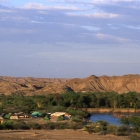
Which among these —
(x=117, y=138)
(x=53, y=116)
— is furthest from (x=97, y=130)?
(x=53, y=116)

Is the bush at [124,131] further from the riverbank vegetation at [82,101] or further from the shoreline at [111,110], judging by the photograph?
the riverbank vegetation at [82,101]

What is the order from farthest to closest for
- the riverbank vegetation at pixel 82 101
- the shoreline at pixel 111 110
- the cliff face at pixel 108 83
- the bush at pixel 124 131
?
the cliff face at pixel 108 83 < the riverbank vegetation at pixel 82 101 < the shoreline at pixel 111 110 < the bush at pixel 124 131

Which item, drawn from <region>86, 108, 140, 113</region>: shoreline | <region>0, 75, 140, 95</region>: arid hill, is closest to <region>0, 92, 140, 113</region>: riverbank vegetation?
<region>86, 108, 140, 113</region>: shoreline

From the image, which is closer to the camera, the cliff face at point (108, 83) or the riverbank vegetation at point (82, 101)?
the riverbank vegetation at point (82, 101)

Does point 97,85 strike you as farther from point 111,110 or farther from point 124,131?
point 124,131

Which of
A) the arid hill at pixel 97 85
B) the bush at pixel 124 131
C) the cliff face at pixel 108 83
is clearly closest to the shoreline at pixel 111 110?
the bush at pixel 124 131

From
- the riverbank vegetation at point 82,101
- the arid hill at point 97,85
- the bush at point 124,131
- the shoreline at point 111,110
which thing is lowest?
the bush at point 124,131

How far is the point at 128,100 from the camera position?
99.8 metres

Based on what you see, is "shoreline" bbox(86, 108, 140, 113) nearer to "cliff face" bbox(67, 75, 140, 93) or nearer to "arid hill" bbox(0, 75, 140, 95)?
"arid hill" bbox(0, 75, 140, 95)

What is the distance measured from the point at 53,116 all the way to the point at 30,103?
843 inches

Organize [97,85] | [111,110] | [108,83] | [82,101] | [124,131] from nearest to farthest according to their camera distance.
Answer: [124,131]
[111,110]
[82,101]
[97,85]
[108,83]

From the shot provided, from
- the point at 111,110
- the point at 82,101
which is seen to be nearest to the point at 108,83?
the point at 82,101

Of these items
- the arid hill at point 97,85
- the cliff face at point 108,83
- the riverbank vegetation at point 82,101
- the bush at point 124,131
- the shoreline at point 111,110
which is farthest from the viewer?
Answer: the cliff face at point 108,83

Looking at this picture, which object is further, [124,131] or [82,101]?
[82,101]
